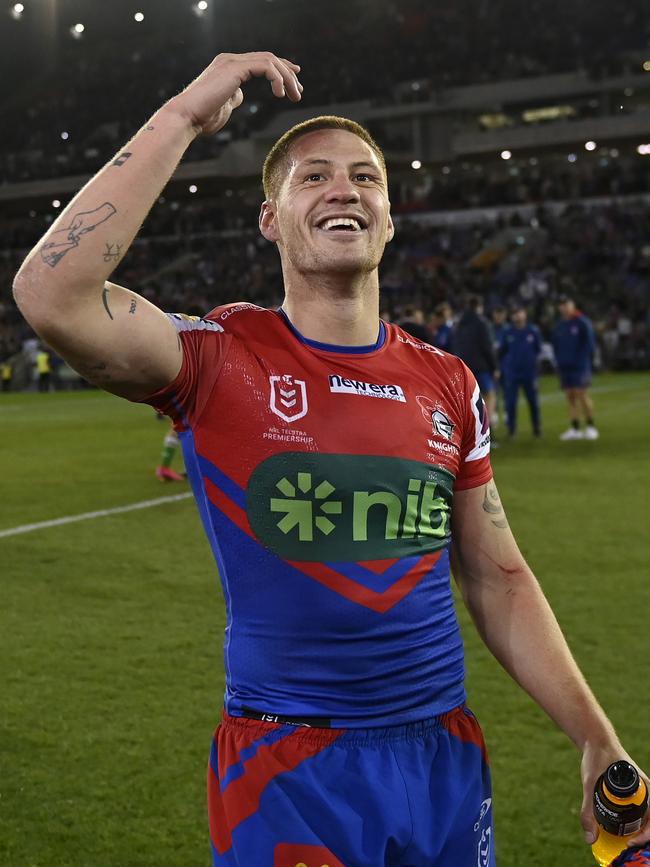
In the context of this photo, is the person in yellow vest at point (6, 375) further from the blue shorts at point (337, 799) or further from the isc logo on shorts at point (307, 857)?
the isc logo on shorts at point (307, 857)

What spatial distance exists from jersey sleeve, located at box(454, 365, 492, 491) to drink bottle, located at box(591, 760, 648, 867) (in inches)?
28.2

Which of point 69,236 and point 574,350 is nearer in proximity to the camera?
point 69,236

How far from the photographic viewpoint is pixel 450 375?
2328 mm

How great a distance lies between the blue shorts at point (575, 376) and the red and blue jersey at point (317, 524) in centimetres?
1349

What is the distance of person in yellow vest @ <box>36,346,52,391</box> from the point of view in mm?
33625

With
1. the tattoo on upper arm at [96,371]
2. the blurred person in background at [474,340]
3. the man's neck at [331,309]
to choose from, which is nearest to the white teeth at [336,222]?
the man's neck at [331,309]

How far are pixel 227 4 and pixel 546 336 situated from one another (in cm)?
2473

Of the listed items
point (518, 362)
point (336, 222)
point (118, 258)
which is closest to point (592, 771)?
point (336, 222)

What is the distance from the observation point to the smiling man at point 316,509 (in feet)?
6.24

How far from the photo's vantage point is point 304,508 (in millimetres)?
2014

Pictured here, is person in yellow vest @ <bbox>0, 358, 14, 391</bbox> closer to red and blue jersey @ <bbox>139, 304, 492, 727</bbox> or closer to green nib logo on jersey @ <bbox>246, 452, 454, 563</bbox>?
red and blue jersey @ <bbox>139, 304, 492, 727</bbox>

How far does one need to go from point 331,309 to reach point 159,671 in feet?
12.0

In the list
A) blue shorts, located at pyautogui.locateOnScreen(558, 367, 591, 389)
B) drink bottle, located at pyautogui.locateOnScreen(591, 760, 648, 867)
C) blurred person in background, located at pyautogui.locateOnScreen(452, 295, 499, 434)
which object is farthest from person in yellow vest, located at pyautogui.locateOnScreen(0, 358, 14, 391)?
drink bottle, located at pyautogui.locateOnScreen(591, 760, 648, 867)

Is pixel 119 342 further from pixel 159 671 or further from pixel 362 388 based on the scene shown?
pixel 159 671
